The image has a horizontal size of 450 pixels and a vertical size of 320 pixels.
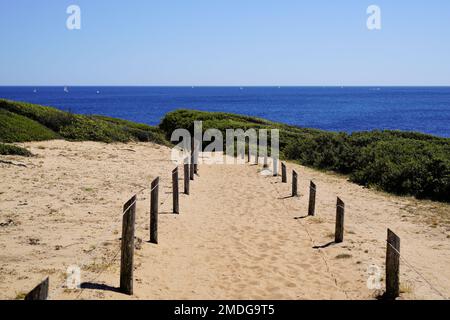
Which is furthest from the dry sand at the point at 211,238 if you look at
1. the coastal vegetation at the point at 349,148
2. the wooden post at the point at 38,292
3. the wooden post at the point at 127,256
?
the wooden post at the point at 38,292

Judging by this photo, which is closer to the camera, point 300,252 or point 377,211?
point 300,252

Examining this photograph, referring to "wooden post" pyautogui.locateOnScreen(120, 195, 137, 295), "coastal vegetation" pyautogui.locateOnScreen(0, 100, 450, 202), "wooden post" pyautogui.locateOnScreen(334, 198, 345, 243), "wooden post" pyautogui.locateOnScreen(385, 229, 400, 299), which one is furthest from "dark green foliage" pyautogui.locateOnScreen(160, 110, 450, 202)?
"wooden post" pyautogui.locateOnScreen(120, 195, 137, 295)

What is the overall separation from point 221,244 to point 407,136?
22148 millimetres

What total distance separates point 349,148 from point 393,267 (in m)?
17.7

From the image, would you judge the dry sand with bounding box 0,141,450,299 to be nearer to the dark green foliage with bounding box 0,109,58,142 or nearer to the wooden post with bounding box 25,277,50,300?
the wooden post with bounding box 25,277,50,300

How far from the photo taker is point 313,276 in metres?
9.40

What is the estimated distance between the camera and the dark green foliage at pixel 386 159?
18.4 meters

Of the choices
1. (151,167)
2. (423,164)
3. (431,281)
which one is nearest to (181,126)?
(151,167)

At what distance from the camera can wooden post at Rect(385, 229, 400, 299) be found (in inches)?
311

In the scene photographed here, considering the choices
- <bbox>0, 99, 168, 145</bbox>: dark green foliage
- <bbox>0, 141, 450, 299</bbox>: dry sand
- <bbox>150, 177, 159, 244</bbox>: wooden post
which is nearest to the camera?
<bbox>0, 141, 450, 299</bbox>: dry sand

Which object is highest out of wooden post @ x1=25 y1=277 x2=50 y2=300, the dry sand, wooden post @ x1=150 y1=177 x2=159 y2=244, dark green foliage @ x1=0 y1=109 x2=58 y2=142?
dark green foliage @ x1=0 y1=109 x2=58 y2=142

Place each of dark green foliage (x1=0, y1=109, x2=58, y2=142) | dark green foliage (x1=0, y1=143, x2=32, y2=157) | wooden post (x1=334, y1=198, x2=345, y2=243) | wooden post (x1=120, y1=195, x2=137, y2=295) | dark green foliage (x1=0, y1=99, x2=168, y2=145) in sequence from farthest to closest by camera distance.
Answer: dark green foliage (x1=0, y1=99, x2=168, y2=145)
dark green foliage (x1=0, y1=109, x2=58, y2=142)
dark green foliage (x1=0, y1=143, x2=32, y2=157)
wooden post (x1=334, y1=198, x2=345, y2=243)
wooden post (x1=120, y1=195, x2=137, y2=295)
